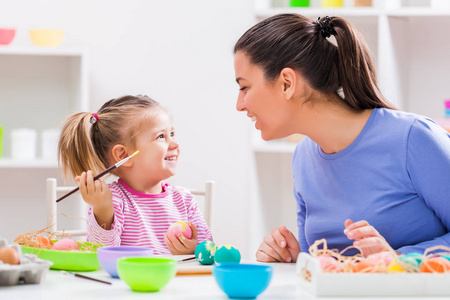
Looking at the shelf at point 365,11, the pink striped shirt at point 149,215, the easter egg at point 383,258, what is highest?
the shelf at point 365,11

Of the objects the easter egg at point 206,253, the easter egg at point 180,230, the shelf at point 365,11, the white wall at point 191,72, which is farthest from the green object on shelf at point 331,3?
the easter egg at point 206,253

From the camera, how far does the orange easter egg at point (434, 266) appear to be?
1.13 m

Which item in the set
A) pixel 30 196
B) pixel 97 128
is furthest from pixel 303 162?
pixel 30 196

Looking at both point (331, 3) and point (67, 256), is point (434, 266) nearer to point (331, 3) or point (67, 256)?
point (67, 256)

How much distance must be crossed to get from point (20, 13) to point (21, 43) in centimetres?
15

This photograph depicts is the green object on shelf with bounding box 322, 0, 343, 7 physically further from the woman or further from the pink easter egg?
the pink easter egg

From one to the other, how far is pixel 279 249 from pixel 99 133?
0.82 metres

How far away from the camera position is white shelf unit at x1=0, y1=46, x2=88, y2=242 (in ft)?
10.8

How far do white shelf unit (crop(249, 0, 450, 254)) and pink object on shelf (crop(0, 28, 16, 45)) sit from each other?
1.12 meters

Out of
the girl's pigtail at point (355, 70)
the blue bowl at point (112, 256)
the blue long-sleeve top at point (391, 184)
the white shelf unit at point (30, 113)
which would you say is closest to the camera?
the blue bowl at point (112, 256)

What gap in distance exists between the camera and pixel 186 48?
11.5 ft

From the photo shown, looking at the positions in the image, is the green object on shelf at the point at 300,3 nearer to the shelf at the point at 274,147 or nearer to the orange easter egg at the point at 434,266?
the shelf at the point at 274,147

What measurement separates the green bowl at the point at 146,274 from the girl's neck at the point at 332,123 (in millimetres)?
697

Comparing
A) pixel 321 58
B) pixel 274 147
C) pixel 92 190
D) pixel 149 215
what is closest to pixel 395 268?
pixel 321 58
